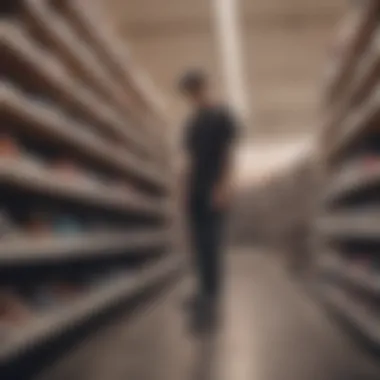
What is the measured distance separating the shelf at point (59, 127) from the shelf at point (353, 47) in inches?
63.9

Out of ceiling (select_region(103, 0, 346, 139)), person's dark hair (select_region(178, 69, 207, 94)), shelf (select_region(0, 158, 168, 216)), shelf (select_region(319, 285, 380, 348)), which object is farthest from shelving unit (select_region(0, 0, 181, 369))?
ceiling (select_region(103, 0, 346, 139))

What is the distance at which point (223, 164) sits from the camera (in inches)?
156

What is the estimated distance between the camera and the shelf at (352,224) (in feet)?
11.3

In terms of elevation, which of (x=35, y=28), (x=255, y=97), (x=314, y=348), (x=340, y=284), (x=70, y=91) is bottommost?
(x=314, y=348)

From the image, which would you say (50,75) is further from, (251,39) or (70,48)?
(251,39)

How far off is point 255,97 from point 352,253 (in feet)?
23.6

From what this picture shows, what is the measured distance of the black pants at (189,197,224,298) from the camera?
388 centimetres

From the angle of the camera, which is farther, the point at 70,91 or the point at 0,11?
the point at 70,91

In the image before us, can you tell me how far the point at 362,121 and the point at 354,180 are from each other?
46 cm

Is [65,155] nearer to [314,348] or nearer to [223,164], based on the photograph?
[223,164]

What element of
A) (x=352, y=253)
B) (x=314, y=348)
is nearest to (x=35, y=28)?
(x=314, y=348)

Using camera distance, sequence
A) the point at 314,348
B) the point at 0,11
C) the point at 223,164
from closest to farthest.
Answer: the point at 0,11 < the point at 314,348 < the point at 223,164

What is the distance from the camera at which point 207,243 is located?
387cm

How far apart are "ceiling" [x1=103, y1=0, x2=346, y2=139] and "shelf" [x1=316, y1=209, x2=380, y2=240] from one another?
6.43 ft
